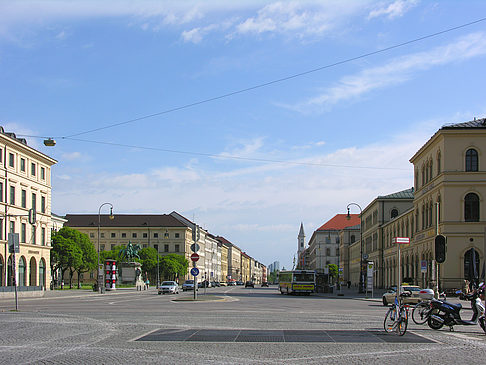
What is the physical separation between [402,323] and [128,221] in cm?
14764

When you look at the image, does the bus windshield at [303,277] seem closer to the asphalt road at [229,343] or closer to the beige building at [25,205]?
the beige building at [25,205]

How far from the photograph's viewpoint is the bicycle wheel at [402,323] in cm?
1628

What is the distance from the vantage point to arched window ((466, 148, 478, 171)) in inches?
2304

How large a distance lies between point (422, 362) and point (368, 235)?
10881 centimetres

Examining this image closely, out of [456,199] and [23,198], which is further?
[23,198]

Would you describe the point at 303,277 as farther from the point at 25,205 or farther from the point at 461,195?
the point at 25,205

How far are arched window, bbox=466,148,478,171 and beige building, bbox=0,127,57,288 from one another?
44659 millimetres

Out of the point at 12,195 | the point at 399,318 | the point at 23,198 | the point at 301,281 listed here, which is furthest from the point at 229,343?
the point at 23,198

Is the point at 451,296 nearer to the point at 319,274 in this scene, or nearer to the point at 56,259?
the point at 319,274

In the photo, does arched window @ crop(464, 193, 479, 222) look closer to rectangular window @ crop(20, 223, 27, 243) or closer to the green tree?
rectangular window @ crop(20, 223, 27, 243)

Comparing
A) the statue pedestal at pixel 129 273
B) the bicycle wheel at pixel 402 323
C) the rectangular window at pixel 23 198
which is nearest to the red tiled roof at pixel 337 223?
the statue pedestal at pixel 129 273

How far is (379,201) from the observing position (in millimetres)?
101875

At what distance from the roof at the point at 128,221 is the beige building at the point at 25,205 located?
77834 millimetres

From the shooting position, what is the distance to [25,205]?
70.7 metres
